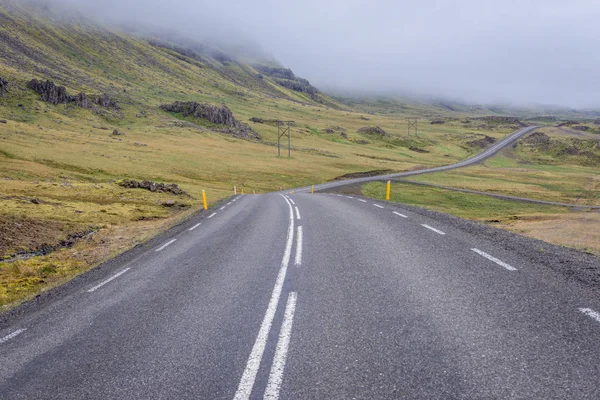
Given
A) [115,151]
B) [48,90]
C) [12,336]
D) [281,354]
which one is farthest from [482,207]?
[48,90]

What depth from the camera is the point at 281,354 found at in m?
4.69

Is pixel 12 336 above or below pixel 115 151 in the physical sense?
below

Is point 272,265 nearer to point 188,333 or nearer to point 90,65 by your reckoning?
point 188,333

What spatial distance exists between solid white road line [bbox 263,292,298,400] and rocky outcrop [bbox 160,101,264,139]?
10738 centimetres

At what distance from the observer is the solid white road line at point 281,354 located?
3977 mm

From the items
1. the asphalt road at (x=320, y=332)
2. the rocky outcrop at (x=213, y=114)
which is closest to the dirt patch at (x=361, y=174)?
the asphalt road at (x=320, y=332)

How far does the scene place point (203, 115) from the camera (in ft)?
382

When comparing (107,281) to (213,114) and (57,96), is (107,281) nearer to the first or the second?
(57,96)

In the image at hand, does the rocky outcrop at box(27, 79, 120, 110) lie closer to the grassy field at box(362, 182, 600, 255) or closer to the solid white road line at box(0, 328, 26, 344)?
the grassy field at box(362, 182, 600, 255)

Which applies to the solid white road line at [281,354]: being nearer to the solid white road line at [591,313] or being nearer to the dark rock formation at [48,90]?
the solid white road line at [591,313]

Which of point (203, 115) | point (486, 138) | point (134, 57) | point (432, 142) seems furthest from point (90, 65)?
point (486, 138)

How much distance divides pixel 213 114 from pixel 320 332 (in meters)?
118

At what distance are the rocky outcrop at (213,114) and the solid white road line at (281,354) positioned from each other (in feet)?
352

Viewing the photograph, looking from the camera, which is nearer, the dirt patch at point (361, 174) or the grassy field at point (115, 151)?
the grassy field at point (115, 151)
